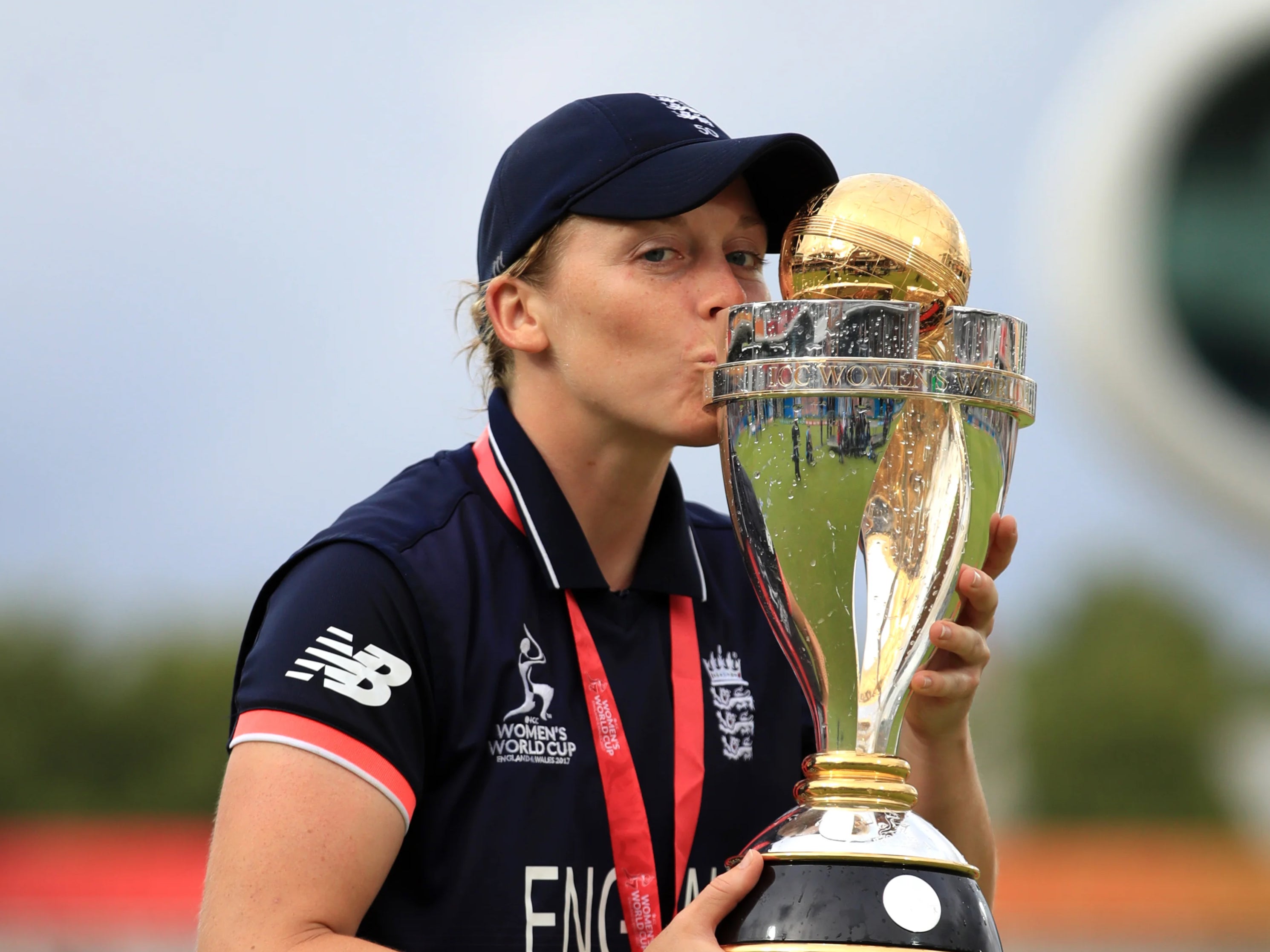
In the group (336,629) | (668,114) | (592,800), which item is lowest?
(592,800)

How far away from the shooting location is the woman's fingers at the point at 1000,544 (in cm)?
238

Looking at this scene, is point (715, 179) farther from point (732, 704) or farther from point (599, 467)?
point (732, 704)

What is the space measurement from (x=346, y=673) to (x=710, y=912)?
1.82 ft

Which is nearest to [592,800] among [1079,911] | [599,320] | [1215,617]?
[599,320]

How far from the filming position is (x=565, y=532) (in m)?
2.57

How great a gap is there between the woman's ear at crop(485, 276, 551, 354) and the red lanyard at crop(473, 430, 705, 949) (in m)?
0.18

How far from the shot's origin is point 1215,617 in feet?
169

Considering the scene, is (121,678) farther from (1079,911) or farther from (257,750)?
(257,750)

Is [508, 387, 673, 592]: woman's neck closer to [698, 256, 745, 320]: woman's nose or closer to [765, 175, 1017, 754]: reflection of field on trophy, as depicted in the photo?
[698, 256, 745, 320]: woman's nose

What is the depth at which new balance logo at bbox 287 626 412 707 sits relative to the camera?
2.17m

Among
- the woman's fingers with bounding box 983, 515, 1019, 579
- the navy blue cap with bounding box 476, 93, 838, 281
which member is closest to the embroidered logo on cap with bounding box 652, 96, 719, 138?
the navy blue cap with bounding box 476, 93, 838, 281

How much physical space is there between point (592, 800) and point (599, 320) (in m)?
0.69

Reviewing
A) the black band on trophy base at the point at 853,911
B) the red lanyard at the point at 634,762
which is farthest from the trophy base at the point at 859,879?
the red lanyard at the point at 634,762

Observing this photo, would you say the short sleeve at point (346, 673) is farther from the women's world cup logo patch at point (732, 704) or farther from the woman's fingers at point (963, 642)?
the woman's fingers at point (963, 642)
